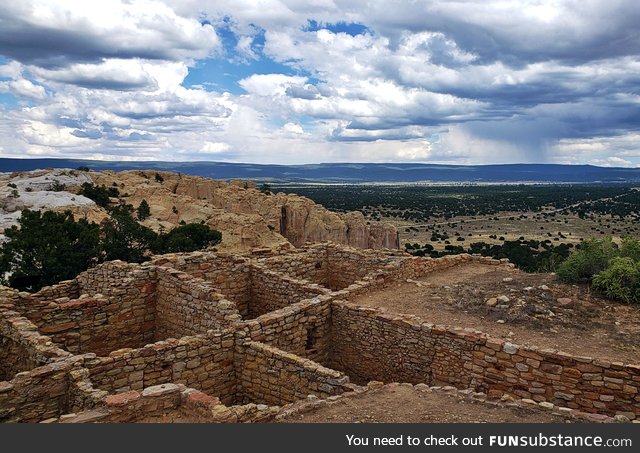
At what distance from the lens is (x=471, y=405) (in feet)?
24.0

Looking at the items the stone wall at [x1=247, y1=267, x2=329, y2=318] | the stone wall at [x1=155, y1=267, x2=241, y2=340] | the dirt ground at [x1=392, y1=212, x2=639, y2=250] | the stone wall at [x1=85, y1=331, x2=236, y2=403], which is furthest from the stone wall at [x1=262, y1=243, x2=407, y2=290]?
the dirt ground at [x1=392, y1=212, x2=639, y2=250]

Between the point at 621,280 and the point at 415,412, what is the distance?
747 cm

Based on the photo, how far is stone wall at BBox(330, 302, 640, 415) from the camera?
8.26 meters

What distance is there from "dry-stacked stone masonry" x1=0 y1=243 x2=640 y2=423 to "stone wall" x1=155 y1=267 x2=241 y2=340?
0.12ft

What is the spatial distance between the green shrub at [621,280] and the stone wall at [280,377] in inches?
288

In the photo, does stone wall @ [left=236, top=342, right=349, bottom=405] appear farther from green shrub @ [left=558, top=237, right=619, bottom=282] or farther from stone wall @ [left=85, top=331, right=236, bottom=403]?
green shrub @ [left=558, top=237, right=619, bottom=282]

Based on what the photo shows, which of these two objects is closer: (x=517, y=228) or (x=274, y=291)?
(x=274, y=291)

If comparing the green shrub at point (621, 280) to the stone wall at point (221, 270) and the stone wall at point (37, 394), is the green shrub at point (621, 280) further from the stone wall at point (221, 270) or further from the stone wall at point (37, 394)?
the stone wall at point (37, 394)

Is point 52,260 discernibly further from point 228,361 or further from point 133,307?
point 228,361

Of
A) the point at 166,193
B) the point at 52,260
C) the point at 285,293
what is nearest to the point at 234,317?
the point at 285,293

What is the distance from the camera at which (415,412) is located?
7043 millimetres

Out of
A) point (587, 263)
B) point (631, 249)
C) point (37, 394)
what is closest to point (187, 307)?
point (37, 394)

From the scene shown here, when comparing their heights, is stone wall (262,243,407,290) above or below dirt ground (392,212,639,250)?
above

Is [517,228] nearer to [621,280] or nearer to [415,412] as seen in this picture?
[621,280]
